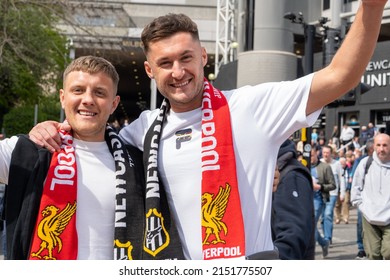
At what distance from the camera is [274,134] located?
120 inches

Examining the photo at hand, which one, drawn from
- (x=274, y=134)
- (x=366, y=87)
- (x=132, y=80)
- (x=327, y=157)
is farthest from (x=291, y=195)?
(x=132, y=80)

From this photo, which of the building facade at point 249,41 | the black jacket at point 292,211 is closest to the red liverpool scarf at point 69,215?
the black jacket at point 292,211

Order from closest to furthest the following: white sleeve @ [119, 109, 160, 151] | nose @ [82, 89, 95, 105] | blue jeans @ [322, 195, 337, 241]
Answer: nose @ [82, 89, 95, 105], white sleeve @ [119, 109, 160, 151], blue jeans @ [322, 195, 337, 241]

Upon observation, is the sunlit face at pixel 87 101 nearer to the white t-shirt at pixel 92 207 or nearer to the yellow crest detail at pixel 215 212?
the white t-shirt at pixel 92 207

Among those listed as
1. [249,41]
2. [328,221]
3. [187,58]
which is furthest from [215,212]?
[249,41]

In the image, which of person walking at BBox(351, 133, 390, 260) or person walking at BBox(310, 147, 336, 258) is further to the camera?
person walking at BBox(310, 147, 336, 258)

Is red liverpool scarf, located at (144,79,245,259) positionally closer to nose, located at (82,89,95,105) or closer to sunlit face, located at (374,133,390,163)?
nose, located at (82,89,95,105)

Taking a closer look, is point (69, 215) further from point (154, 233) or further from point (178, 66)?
point (178, 66)

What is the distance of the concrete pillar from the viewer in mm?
16500

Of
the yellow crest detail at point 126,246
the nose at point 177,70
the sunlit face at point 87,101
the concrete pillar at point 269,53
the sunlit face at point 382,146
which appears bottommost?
the yellow crest detail at point 126,246

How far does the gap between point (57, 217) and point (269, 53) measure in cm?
1406

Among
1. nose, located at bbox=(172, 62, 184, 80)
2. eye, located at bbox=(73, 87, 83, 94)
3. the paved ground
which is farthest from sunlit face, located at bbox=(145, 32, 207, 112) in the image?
the paved ground

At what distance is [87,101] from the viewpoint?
3182mm

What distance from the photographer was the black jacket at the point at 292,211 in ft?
13.4
